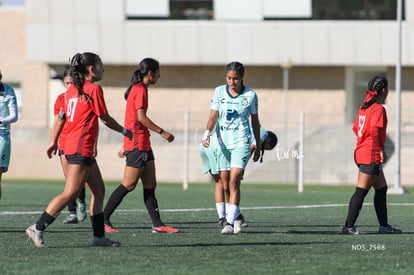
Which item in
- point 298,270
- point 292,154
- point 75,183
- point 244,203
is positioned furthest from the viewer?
point 292,154

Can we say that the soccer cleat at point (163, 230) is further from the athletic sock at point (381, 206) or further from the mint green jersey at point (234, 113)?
the athletic sock at point (381, 206)

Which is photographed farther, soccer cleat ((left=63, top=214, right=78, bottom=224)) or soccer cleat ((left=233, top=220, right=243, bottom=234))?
soccer cleat ((left=63, top=214, right=78, bottom=224))

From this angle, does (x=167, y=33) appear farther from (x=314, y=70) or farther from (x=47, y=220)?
(x=47, y=220)

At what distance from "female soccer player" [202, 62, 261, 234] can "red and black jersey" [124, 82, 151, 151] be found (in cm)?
70

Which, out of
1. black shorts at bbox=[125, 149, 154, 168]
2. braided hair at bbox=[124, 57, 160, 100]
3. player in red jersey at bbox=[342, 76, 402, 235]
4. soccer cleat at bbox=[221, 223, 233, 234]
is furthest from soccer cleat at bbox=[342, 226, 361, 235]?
braided hair at bbox=[124, 57, 160, 100]

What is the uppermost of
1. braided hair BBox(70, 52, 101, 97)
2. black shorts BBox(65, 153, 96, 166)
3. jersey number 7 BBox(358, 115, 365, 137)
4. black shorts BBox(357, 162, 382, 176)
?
braided hair BBox(70, 52, 101, 97)

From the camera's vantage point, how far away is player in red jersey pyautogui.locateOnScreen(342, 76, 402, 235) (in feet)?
36.3

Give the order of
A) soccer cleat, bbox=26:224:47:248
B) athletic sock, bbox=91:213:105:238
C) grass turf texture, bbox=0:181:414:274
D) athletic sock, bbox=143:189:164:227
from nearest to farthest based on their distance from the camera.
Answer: grass turf texture, bbox=0:181:414:274, soccer cleat, bbox=26:224:47:248, athletic sock, bbox=91:213:105:238, athletic sock, bbox=143:189:164:227

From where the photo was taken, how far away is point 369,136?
1113 cm

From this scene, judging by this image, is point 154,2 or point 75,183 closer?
point 75,183

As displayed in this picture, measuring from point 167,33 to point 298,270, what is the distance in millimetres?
36265

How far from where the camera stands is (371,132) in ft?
36.3

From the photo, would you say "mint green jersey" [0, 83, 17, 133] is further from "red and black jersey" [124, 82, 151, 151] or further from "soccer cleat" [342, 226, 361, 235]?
"soccer cleat" [342, 226, 361, 235]

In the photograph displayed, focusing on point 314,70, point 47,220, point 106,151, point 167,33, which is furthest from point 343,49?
point 47,220
